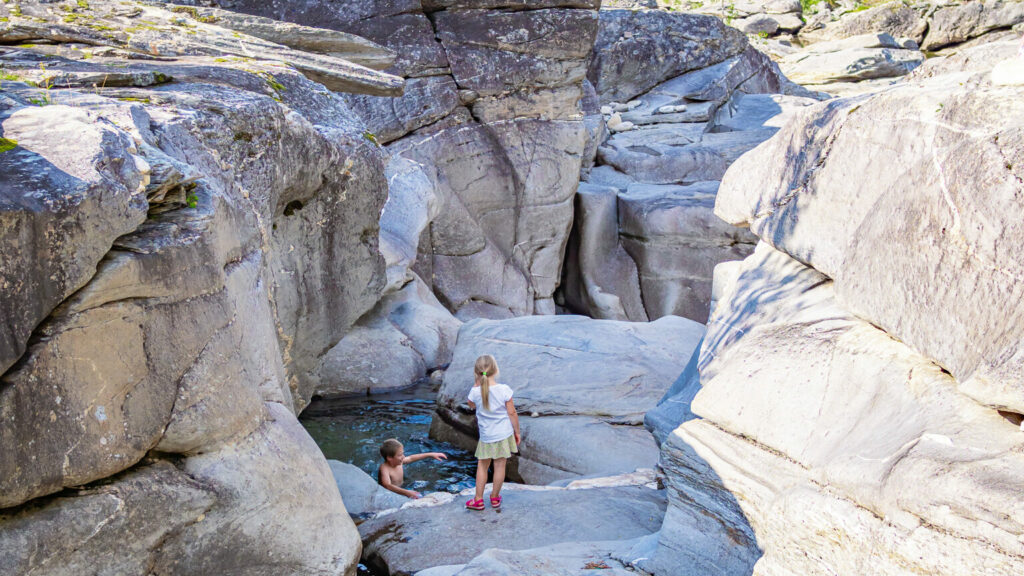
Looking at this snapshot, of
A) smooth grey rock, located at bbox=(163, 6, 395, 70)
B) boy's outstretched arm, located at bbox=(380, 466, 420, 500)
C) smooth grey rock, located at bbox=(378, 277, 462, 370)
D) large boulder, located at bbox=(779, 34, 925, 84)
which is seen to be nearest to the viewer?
boy's outstretched arm, located at bbox=(380, 466, 420, 500)

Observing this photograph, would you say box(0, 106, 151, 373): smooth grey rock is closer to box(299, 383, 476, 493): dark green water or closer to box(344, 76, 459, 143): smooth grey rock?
box(299, 383, 476, 493): dark green water

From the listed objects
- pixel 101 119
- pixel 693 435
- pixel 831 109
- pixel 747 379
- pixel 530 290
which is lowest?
pixel 530 290

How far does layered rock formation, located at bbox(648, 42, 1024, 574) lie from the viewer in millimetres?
3016

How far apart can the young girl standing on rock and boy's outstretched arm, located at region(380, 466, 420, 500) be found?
1.00 metres

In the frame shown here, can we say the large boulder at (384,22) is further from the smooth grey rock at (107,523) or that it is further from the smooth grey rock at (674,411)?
the smooth grey rock at (107,523)

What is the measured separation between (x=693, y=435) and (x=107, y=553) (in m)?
3.07

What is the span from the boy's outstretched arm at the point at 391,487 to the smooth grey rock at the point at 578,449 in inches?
55.1

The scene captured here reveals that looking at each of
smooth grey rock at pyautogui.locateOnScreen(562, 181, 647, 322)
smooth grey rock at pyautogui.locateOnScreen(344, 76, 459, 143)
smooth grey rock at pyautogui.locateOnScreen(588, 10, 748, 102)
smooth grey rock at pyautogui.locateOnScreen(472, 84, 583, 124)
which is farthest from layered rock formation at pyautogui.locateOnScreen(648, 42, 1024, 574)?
smooth grey rock at pyautogui.locateOnScreen(588, 10, 748, 102)

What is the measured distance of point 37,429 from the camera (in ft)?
11.5

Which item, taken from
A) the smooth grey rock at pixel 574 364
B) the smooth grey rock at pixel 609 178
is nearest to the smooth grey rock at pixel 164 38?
the smooth grey rock at pixel 574 364

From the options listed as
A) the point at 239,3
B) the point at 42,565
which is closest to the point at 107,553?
the point at 42,565

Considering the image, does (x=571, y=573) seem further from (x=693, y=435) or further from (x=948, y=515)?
(x=948, y=515)

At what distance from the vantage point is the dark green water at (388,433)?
811 cm

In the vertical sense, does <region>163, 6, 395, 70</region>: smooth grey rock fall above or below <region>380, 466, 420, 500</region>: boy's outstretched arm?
above
